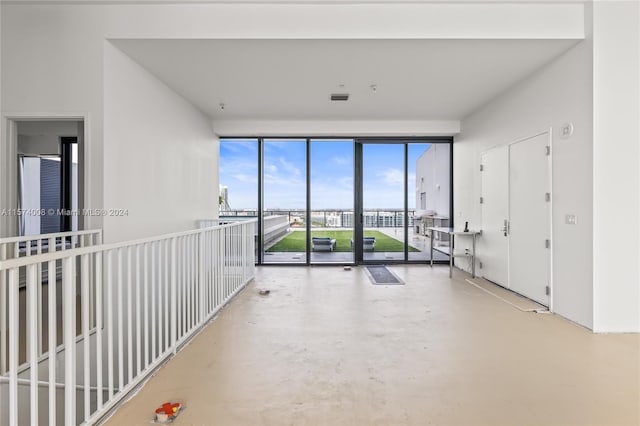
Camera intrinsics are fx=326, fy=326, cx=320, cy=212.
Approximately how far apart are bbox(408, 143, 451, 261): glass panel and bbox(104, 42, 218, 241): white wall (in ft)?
13.5

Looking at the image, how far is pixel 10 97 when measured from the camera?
319 centimetres

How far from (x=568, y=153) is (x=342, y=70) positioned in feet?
8.61

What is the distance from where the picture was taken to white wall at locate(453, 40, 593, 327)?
10.5 feet

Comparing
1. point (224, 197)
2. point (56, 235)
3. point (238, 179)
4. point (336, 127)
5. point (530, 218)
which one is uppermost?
point (336, 127)

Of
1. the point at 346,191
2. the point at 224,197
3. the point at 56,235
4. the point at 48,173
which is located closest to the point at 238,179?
the point at 224,197

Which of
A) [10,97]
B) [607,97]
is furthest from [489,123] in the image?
[10,97]

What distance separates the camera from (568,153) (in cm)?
344

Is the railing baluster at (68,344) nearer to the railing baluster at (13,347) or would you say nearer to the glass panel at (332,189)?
the railing baluster at (13,347)

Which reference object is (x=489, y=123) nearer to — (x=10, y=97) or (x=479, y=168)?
(x=479, y=168)

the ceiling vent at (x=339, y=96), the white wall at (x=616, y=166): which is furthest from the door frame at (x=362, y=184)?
the white wall at (x=616, y=166)

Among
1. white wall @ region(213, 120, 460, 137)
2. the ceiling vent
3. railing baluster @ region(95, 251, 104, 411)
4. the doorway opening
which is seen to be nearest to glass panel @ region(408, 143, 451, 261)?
white wall @ region(213, 120, 460, 137)

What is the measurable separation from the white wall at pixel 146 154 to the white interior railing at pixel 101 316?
2.00 feet

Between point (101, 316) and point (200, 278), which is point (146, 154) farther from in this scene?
point (101, 316)

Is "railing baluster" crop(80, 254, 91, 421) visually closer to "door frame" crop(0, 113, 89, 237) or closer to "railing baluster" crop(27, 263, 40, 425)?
"railing baluster" crop(27, 263, 40, 425)
